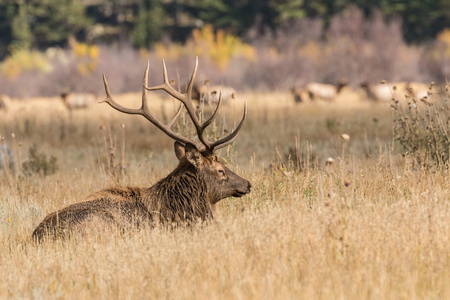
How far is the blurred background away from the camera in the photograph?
38125 mm

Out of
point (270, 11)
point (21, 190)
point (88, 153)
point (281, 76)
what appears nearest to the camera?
point (21, 190)

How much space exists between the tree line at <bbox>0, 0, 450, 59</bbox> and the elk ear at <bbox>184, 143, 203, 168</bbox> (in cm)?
4591

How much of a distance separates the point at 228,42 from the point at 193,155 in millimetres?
50239

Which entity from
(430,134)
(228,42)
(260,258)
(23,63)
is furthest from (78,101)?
(228,42)

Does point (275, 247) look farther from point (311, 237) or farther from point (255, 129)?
point (255, 129)

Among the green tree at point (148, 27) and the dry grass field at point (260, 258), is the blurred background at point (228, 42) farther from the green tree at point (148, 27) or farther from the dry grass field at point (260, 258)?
the dry grass field at point (260, 258)

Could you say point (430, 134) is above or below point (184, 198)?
above

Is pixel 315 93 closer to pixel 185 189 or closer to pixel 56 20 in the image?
pixel 185 189

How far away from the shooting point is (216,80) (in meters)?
40.7

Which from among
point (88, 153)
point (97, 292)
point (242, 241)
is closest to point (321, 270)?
point (242, 241)

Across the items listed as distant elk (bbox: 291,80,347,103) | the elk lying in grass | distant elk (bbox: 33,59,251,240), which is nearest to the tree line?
distant elk (bbox: 291,80,347,103)

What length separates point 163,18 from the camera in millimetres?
58938

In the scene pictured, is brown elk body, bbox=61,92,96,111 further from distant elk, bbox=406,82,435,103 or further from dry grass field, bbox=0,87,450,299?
dry grass field, bbox=0,87,450,299

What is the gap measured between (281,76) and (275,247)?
3452cm
